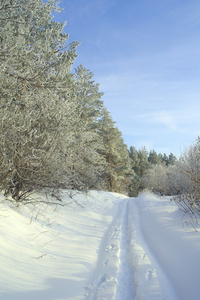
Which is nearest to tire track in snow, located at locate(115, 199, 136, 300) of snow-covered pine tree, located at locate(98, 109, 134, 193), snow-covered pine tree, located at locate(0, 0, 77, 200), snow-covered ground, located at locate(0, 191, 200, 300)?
snow-covered ground, located at locate(0, 191, 200, 300)

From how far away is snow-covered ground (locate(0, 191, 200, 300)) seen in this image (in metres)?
2.53

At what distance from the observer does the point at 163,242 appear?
427 cm

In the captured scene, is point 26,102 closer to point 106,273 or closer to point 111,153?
point 106,273

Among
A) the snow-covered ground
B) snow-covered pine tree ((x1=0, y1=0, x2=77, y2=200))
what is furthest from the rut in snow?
snow-covered pine tree ((x1=0, y1=0, x2=77, y2=200))

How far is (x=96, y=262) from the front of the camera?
3.68 m

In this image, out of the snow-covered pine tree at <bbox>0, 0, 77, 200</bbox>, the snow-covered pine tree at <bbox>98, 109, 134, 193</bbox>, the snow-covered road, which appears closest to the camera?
the snow-covered road

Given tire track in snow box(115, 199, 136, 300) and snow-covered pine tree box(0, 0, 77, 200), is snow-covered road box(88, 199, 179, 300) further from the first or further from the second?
snow-covered pine tree box(0, 0, 77, 200)

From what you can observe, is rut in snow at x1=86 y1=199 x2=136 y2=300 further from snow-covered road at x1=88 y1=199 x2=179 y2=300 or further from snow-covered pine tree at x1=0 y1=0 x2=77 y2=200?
snow-covered pine tree at x1=0 y1=0 x2=77 y2=200

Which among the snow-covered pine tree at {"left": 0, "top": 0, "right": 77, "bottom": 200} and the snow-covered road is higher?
the snow-covered pine tree at {"left": 0, "top": 0, "right": 77, "bottom": 200}

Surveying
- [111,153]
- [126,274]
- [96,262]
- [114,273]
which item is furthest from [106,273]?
[111,153]

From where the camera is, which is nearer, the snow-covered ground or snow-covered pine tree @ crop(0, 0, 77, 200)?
the snow-covered ground

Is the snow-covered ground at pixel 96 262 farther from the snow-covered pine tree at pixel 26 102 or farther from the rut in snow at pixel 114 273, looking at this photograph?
the snow-covered pine tree at pixel 26 102

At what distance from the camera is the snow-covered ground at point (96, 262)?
2531 mm

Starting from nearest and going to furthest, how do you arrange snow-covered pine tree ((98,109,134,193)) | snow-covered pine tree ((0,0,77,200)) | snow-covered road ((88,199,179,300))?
snow-covered road ((88,199,179,300))
snow-covered pine tree ((0,0,77,200))
snow-covered pine tree ((98,109,134,193))
